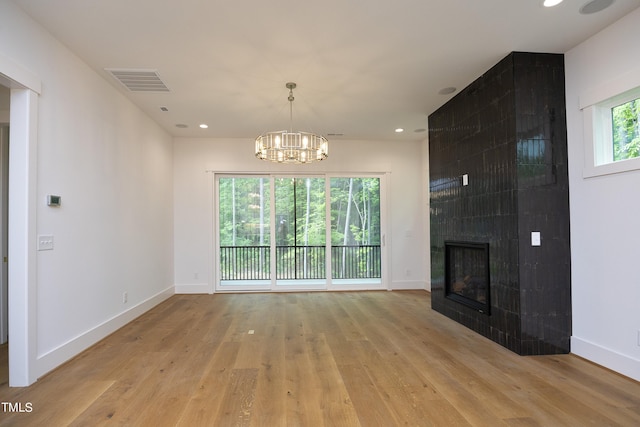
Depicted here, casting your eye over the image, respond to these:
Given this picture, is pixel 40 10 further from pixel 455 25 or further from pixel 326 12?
pixel 455 25

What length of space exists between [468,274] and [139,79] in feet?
14.2

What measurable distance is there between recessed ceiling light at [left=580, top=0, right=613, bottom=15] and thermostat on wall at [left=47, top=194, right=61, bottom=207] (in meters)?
4.43

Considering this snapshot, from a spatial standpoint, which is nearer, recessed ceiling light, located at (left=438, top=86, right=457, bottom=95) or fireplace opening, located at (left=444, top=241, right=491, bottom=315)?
fireplace opening, located at (left=444, top=241, right=491, bottom=315)

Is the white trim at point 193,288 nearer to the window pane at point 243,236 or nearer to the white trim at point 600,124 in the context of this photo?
the window pane at point 243,236

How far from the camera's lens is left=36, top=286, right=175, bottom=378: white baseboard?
269 centimetres

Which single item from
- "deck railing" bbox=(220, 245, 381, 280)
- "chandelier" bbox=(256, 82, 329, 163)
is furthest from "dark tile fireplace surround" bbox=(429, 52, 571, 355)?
"deck railing" bbox=(220, 245, 381, 280)

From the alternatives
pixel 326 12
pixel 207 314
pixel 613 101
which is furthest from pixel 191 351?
pixel 613 101

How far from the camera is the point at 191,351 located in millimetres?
3195

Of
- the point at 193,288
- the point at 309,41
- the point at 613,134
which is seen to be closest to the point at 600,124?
the point at 613,134

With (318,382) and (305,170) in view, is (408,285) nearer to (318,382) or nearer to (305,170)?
(305,170)

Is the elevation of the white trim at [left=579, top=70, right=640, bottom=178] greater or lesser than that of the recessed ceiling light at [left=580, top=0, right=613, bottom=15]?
lesser

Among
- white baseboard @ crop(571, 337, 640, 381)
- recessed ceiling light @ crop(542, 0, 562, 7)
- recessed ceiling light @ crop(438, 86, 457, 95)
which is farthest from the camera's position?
recessed ceiling light @ crop(438, 86, 457, 95)

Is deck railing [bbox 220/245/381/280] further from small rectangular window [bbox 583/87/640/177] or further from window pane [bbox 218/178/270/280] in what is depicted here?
small rectangular window [bbox 583/87/640/177]

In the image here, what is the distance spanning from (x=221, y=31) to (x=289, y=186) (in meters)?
3.71
